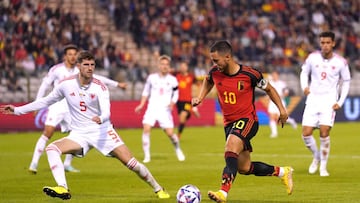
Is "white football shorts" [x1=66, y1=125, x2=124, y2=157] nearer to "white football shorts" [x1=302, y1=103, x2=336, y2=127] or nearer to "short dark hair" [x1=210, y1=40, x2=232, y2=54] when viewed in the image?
"short dark hair" [x1=210, y1=40, x2=232, y2=54]

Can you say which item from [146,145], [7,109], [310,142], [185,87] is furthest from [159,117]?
[7,109]

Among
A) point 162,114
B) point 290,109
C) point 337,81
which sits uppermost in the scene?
point 337,81

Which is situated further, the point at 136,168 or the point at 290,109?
the point at 290,109

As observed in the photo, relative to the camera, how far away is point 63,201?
1245cm

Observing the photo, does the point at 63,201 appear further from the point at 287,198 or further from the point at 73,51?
the point at 73,51

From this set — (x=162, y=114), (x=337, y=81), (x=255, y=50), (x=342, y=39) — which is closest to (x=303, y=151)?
(x=162, y=114)

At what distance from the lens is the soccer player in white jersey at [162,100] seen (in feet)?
66.2

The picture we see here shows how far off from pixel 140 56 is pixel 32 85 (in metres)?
7.79

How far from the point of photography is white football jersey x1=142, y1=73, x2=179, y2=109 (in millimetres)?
20484

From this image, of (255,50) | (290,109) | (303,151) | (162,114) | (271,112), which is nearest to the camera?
(162,114)

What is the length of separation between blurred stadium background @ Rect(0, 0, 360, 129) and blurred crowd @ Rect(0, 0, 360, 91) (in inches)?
1.6

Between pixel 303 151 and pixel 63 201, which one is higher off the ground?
pixel 63 201

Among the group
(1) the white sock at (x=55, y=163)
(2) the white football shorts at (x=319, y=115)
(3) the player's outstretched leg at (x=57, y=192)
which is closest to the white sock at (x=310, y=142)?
(2) the white football shorts at (x=319, y=115)

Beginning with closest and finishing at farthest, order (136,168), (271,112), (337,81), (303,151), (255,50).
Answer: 1. (136,168)
2. (337,81)
3. (303,151)
4. (271,112)
5. (255,50)
